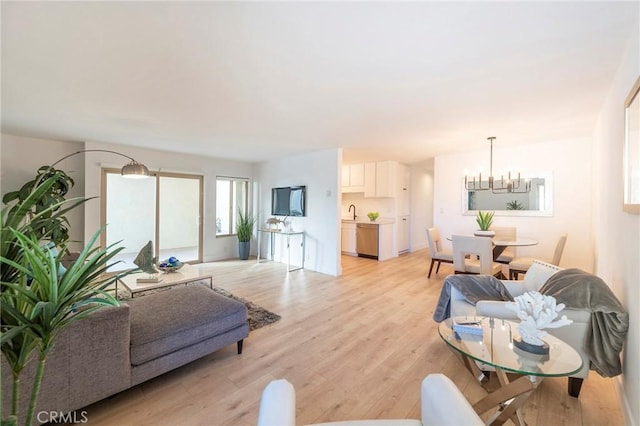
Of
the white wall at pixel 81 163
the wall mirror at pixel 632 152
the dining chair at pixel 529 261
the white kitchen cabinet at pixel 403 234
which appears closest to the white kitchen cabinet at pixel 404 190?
the white kitchen cabinet at pixel 403 234

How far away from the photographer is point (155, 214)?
213 inches

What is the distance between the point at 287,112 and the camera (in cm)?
304

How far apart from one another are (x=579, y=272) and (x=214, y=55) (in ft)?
10.2

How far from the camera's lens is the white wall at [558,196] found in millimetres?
4250

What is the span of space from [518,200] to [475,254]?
80.4 inches

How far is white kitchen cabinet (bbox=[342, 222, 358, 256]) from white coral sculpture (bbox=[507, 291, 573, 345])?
5.35 meters

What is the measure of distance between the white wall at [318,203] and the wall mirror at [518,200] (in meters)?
2.66

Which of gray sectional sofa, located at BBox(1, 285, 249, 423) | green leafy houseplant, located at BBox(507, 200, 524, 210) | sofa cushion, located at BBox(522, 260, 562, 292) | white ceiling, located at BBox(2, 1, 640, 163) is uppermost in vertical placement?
white ceiling, located at BBox(2, 1, 640, 163)

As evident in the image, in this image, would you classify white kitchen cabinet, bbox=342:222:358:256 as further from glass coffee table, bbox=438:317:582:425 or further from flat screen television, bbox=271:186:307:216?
glass coffee table, bbox=438:317:582:425

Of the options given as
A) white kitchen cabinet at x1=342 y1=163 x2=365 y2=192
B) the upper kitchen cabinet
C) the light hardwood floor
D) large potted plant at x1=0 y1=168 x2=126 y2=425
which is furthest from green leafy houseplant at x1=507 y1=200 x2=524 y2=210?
large potted plant at x1=0 y1=168 x2=126 y2=425

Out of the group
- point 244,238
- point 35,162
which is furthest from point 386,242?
point 35,162

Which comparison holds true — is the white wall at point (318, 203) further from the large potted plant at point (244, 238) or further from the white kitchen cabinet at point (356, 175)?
the white kitchen cabinet at point (356, 175)

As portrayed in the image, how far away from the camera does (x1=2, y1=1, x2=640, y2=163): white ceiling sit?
150 cm

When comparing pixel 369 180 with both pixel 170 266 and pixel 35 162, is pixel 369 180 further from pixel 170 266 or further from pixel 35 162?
pixel 35 162
